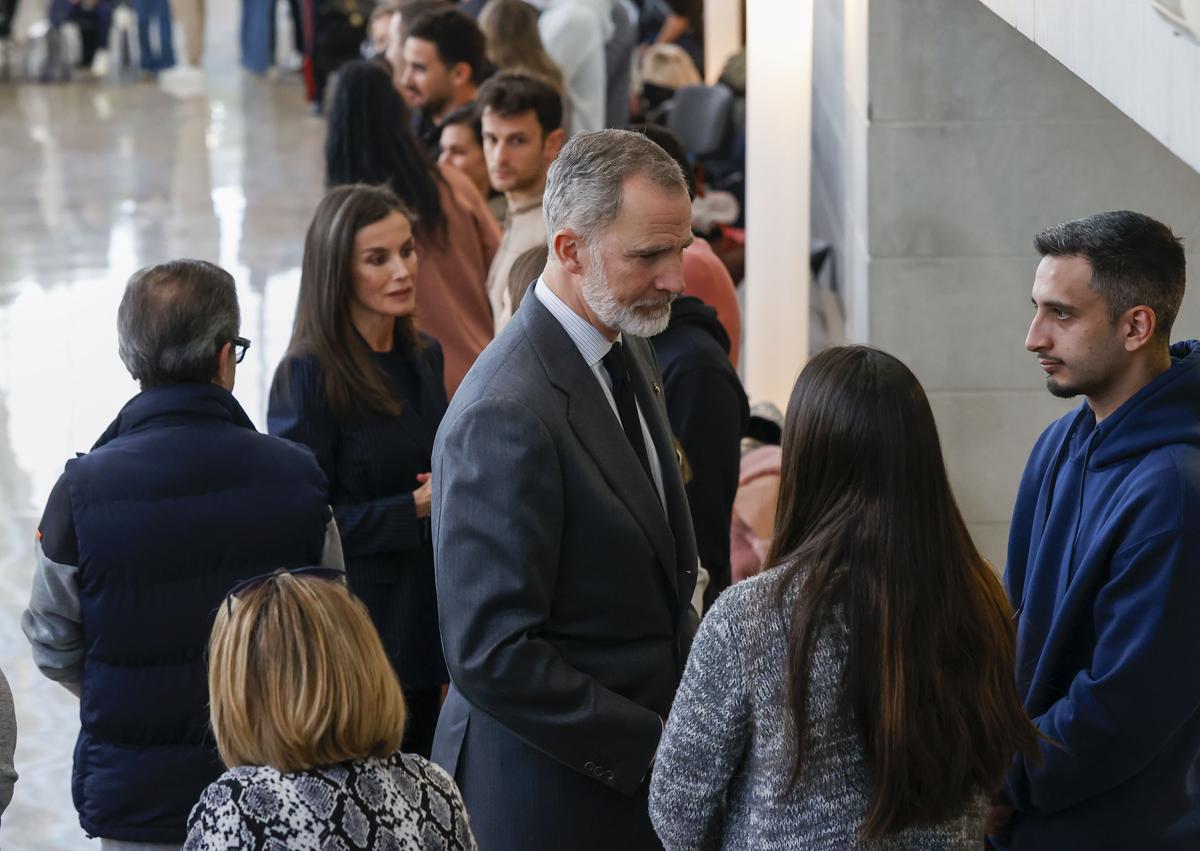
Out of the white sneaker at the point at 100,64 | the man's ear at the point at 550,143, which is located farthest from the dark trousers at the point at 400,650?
the white sneaker at the point at 100,64

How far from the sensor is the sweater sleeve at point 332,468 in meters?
3.33

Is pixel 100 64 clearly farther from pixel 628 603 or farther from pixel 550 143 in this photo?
pixel 628 603

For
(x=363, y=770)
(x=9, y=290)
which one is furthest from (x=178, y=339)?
(x=9, y=290)

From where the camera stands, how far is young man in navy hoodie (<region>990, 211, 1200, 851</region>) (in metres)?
2.27

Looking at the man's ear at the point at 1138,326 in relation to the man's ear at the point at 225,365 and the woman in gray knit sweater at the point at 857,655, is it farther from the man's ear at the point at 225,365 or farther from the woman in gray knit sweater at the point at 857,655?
the man's ear at the point at 225,365

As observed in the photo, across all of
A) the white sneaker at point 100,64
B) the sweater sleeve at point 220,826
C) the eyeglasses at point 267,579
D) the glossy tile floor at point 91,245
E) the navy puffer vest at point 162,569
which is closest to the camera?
the sweater sleeve at point 220,826

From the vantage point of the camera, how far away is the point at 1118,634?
2.29m

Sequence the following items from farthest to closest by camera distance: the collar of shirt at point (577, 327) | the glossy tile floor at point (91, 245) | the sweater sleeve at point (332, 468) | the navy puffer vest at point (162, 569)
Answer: the glossy tile floor at point (91, 245)
the sweater sleeve at point (332, 468)
the navy puffer vest at point (162, 569)
the collar of shirt at point (577, 327)

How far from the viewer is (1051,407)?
5.04 metres

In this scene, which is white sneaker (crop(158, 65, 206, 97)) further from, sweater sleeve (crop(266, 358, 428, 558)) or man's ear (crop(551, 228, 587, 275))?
man's ear (crop(551, 228, 587, 275))

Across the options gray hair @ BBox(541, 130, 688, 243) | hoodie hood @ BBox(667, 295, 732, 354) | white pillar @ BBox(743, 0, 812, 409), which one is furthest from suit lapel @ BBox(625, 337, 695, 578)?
white pillar @ BBox(743, 0, 812, 409)

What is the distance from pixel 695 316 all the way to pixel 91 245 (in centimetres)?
775

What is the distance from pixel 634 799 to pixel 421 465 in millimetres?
1143

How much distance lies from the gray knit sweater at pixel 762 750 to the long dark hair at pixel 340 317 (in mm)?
1509
